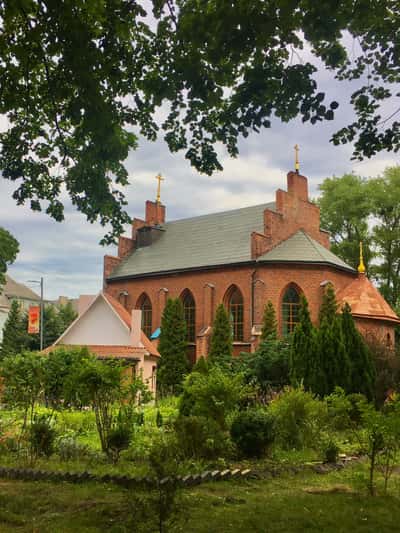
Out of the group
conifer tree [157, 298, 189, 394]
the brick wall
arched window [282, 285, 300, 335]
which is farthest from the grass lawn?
conifer tree [157, 298, 189, 394]

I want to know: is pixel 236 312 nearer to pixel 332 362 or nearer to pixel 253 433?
pixel 332 362

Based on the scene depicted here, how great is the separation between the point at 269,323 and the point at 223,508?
22.3 meters

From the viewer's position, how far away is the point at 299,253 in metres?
30.5

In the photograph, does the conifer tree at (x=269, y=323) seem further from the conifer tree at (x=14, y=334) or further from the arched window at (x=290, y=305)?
Answer: the conifer tree at (x=14, y=334)

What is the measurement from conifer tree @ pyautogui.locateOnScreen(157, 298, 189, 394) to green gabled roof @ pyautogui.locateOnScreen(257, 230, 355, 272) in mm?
5502

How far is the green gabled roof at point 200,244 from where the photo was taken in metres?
32.7

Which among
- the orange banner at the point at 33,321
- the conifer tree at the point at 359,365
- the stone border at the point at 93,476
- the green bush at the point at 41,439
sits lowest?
the stone border at the point at 93,476

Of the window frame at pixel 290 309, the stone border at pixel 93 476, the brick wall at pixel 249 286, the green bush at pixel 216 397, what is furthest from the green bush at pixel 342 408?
the window frame at pixel 290 309

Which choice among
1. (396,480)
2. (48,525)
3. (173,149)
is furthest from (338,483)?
(173,149)

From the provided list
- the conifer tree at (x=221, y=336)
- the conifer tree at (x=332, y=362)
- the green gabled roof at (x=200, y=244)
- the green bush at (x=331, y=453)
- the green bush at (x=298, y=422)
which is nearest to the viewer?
the green bush at (x=331, y=453)

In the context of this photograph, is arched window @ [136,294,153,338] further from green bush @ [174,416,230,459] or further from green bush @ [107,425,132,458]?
green bush @ [174,416,230,459]

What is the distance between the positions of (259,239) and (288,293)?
129 inches

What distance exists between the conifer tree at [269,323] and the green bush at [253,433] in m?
17.9

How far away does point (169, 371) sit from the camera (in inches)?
1209
